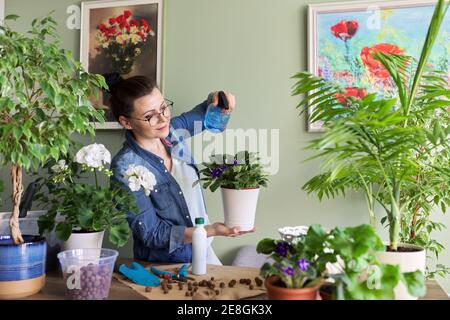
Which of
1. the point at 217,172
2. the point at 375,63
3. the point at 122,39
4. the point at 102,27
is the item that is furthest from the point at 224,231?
the point at 102,27

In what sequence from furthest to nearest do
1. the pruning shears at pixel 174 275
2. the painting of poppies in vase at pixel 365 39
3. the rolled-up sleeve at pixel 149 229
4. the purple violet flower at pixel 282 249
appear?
the painting of poppies in vase at pixel 365 39 < the rolled-up sleeve at pixel 149 229 < the pruning shears at pixel 174 275 < the purple violet flower at pixel 282 249

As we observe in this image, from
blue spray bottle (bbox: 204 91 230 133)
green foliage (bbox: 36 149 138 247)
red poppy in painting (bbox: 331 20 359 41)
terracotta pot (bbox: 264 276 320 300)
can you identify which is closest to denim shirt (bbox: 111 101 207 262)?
green foliage (bbox: 36 149 138 247)

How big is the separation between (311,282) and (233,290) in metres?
0.41

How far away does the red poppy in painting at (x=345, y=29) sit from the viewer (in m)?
1.92

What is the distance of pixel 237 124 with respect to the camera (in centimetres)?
209

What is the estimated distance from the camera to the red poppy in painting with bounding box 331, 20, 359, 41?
1924 millimetres

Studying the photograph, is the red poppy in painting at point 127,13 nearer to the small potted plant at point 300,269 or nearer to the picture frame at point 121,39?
the picture frame at point 121,39

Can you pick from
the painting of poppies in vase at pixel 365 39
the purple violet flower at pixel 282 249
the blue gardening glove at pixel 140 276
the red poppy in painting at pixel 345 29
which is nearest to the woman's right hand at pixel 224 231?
the blue gardening glove at pixel 140 276

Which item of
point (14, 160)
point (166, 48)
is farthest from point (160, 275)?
point (166, 48)

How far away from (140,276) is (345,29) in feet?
4.95

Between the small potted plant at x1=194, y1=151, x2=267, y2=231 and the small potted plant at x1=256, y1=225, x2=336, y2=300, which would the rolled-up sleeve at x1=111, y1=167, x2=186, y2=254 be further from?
the small potted plant at x1=256, y1=225, x2=336, y2=300

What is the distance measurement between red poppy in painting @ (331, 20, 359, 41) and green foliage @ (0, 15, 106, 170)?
51.3 inches

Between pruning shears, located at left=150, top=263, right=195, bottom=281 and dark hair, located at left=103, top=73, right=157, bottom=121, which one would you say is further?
dark hair, located at left=103, top=73, right=157, bottom=121

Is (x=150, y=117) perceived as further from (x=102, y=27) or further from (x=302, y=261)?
(x=302, y=261)
